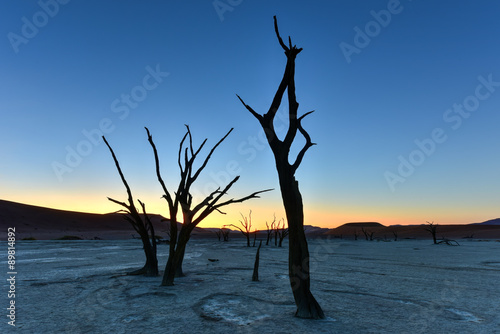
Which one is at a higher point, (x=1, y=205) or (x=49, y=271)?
(x=1, y=205)

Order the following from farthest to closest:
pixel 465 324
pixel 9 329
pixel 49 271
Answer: pixel 49 271
pixel 465 324
pixel 9 329

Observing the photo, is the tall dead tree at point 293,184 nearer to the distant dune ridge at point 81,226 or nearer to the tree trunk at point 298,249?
the tree trunk at point 298,249

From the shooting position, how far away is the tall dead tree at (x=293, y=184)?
4.61m

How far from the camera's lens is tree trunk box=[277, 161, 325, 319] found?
4.59 meters

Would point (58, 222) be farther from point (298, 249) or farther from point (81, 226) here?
point (298, 249)

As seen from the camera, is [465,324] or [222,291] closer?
[465,324]

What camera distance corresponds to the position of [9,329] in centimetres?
421

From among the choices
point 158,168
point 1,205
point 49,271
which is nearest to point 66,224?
point 1,205

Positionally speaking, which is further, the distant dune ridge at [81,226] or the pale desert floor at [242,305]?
the distant dune ridge at [81,226]

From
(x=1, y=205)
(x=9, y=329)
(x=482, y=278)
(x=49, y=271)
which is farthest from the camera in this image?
(x=1, y=205)

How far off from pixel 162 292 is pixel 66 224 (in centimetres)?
7454

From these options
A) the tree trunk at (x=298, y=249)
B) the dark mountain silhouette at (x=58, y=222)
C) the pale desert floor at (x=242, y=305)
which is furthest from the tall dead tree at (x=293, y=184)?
the dark mountain silhouette at (x=58, y=222)

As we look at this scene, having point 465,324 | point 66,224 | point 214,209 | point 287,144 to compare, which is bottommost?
point 465,324

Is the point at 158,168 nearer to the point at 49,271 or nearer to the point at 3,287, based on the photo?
the point at 3,287
